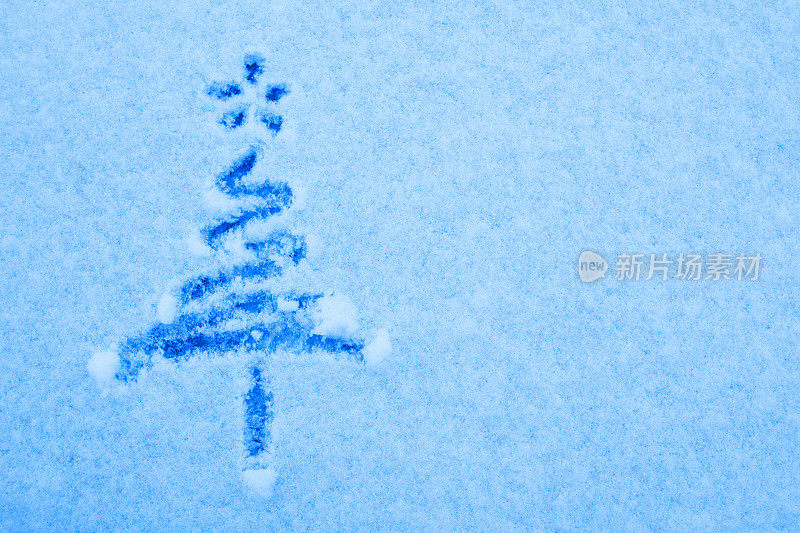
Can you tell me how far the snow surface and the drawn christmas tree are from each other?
0.6 inches

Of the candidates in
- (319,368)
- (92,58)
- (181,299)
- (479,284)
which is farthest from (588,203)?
(92,58)

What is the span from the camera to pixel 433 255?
2.04 feet

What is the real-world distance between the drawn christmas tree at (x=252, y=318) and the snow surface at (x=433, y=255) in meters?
0.02

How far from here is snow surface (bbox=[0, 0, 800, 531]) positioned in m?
0.60

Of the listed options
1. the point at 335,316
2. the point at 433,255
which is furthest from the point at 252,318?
the point at 433,255

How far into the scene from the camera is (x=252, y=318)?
612 millimetres

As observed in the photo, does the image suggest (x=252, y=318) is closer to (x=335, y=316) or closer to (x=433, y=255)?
(x=335, y=316)

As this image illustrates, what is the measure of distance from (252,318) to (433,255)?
222 mm

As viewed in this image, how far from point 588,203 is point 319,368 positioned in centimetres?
37

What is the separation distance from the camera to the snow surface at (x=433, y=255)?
23.7 inches

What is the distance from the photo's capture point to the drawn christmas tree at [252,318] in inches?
23.8

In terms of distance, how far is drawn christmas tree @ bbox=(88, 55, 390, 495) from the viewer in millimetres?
605

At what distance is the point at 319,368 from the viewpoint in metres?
0.61

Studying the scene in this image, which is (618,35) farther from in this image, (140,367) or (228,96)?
(140,367)
